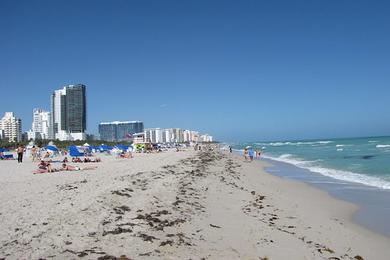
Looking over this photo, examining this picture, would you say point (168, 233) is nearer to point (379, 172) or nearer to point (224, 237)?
point (224, 237)

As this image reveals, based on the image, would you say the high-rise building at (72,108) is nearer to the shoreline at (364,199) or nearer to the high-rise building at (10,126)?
the high-rise building at (10,126)

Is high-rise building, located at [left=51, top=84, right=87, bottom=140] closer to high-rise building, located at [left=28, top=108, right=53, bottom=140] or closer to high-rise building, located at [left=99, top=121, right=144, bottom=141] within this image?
high-rise building, located at [left=28, top=108, right=53, bottom=140]

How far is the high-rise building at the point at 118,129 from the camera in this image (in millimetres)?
179900

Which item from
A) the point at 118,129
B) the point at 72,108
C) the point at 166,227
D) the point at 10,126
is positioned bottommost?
the point at 166,227

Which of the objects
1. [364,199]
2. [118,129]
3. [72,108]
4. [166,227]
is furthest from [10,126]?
[166,227]

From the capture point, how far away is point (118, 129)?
18600 cm

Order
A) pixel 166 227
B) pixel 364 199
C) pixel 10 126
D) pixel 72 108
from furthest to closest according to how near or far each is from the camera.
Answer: pixel 10 126 → pixel 72 108 → pixel 364 199 → pixel 166 227

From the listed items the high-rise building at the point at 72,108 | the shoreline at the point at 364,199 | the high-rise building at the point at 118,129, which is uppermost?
the high-rise building at the point at 72,108

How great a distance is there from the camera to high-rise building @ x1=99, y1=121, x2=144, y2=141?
7083 inches

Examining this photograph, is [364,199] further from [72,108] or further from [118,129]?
[118,129]

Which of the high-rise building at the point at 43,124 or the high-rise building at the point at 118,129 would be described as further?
the high-rise building at the point at 118,129

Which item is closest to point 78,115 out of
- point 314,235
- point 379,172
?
point 379,172

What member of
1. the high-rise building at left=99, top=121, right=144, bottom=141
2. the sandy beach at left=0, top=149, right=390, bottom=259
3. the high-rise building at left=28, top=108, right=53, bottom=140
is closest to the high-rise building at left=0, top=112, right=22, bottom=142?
the high-rise building at left=28, top=108, right=53, bottom=140

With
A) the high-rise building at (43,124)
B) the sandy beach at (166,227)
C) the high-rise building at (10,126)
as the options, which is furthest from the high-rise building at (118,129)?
the sandy beach at (166,227)
